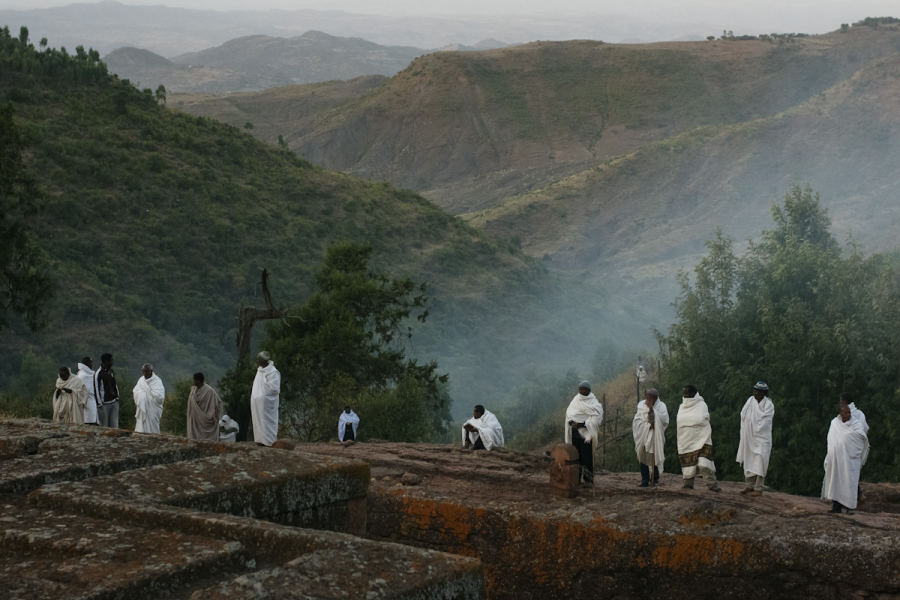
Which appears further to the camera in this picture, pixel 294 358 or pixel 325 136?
pixel 325 136

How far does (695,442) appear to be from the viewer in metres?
10.8

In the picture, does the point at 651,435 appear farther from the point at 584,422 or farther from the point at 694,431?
the point at 584,422

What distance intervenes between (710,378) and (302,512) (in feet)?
59.2

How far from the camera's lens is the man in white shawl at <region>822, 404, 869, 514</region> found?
10.1 meters

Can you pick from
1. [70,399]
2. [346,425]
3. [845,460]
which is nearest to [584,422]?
[845,460]

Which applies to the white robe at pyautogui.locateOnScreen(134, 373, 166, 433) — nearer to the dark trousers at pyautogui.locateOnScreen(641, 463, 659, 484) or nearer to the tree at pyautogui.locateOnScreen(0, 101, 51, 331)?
the dark trousers at pyautogui.locateOnScreen(641, 463, 659, 484)

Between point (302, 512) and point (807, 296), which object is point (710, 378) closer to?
point (807, 296)

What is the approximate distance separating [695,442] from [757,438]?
1.03m

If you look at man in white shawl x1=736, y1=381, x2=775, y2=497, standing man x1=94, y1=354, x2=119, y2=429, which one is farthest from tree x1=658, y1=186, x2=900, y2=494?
standing man x1=94, y1=354, x2=119, y2=429

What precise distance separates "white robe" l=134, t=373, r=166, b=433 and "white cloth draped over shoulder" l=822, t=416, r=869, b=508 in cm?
917

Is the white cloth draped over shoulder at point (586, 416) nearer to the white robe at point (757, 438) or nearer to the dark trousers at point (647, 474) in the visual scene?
the dark trousers at point (647, 474)

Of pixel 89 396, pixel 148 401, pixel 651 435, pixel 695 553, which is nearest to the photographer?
pixel 695 553

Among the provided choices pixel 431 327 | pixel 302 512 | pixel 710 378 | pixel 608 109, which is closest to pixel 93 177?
pixel 431 327

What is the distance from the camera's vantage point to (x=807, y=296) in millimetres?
20562
